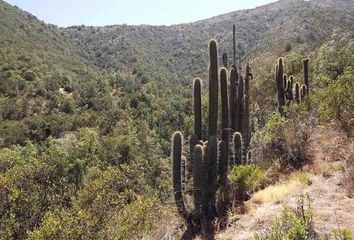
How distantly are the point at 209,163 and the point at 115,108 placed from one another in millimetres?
44013

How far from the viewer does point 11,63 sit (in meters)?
57.5

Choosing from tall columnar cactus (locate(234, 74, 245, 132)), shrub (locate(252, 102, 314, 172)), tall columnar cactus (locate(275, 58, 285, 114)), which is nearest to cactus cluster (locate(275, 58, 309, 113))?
tall columnar cactus (locate(275, 58, 285, 114))

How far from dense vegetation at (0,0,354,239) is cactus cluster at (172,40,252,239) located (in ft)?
2.26

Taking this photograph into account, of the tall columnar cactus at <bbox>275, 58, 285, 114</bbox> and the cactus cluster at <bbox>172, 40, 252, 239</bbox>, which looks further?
the tall columnar cactus at <bbox>275, 58, 285, 114</bbox>

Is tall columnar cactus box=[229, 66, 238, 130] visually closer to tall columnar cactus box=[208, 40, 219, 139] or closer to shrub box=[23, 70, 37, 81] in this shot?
tall columnar cactus box=[208, 40, 219, 139]

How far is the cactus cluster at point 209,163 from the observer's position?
1202 centimetres

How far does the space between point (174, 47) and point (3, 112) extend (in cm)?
6830

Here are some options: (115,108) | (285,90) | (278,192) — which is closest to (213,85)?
(278,192)

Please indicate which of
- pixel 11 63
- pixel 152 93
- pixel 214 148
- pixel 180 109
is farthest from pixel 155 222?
pixel 152 93

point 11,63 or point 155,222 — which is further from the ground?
point 11,63

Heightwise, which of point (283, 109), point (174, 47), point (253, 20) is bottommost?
point (283, 109)

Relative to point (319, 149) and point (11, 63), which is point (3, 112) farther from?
point (319, 149)

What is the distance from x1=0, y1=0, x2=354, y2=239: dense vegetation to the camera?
1218 centimetres

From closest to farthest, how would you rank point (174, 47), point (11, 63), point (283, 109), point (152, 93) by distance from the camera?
point (283, 109)
point (11, 63)
point (152, 93)
point (174, 47)
